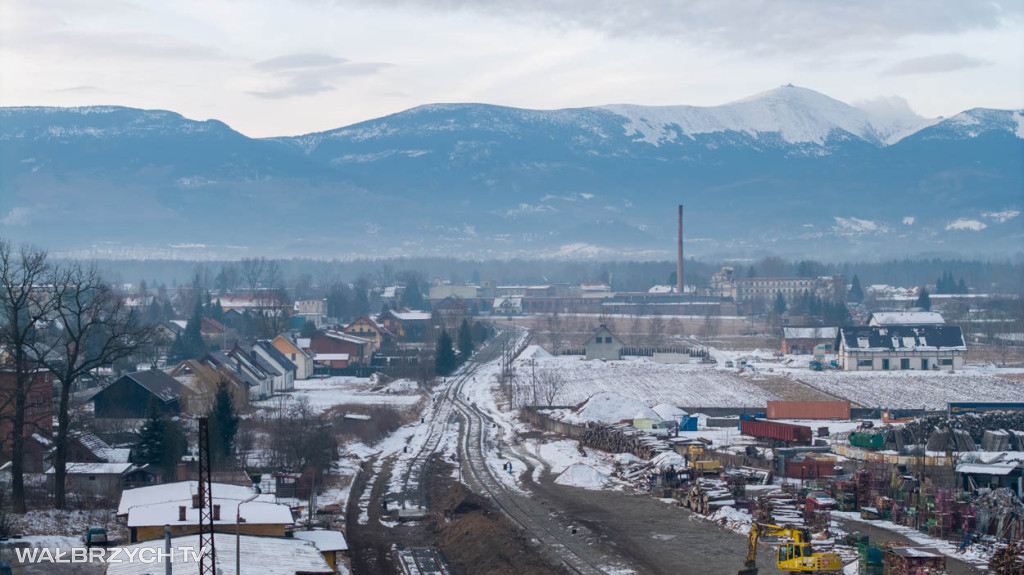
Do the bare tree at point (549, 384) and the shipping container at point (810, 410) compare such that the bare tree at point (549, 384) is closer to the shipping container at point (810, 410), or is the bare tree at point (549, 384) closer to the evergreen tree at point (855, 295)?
the shipping container at point (810, 410)

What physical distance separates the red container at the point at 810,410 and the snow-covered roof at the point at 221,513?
79.9ft

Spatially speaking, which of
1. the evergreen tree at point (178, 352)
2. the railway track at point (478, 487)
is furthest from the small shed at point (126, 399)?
the evergreen tree at point (178, 352)

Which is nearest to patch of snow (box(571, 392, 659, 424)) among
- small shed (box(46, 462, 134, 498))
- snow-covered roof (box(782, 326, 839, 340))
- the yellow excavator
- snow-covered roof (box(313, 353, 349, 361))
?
small shed (box(46, 462, 134, 498))

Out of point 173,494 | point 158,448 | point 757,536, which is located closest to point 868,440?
point 757,536

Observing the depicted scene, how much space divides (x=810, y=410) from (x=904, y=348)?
747 inches

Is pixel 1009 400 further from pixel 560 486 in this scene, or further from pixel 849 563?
pixel 849 563

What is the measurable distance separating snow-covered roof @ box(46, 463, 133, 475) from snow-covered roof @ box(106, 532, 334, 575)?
7.29m

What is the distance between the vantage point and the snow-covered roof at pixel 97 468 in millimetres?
25797

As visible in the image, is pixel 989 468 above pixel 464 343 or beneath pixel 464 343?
beneath

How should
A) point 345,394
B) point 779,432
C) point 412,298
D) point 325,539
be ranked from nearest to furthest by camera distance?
point 325,539 → point 779,432 → point 345,394 → point 412,298

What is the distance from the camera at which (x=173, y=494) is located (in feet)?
72.6

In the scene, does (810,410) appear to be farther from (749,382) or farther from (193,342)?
(193,342)

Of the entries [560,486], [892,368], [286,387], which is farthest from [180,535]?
[892,368]

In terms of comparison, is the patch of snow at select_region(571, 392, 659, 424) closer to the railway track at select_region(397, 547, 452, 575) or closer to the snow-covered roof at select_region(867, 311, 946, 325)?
the railway track at select_region(397, 547, 452, 575)
